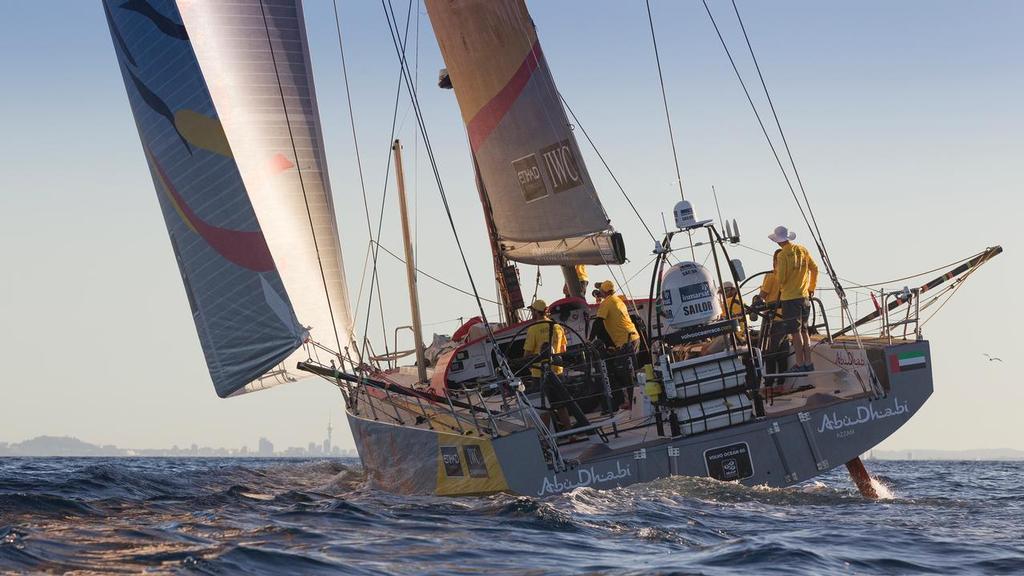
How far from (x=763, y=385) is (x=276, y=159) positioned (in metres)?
5.97

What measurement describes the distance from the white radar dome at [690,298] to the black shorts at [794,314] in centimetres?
111

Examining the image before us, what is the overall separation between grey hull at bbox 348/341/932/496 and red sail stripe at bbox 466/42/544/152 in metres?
4.73

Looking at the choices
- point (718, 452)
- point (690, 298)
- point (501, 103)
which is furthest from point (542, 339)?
point (501, 103)

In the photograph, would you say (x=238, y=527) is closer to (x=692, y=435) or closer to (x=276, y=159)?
(x=692, y=435)

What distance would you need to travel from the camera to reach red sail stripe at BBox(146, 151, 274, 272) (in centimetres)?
1195

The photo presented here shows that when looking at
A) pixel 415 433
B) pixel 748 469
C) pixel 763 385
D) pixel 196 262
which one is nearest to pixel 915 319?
pixel 763 385

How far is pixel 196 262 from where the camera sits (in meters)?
12.6

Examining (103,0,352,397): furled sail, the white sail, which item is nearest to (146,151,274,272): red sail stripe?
(103,0,352,397): furled sail

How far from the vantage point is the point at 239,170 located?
42.0 ft

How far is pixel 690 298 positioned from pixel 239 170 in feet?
17.5

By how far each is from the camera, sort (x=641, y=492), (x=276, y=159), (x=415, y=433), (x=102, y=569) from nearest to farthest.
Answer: (x=102, y=569) < (x=641, y=492) < (x=415, y=433) < (x=276, y=159)

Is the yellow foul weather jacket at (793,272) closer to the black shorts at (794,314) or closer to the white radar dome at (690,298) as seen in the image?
the black shorts at (794,314)

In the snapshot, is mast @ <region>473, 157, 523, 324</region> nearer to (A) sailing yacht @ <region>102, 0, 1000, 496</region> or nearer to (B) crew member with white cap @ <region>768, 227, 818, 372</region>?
(A) sailing yacht @ <region>102, 0, 1000, 496</region>

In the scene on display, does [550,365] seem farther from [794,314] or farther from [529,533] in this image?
[529,533]
